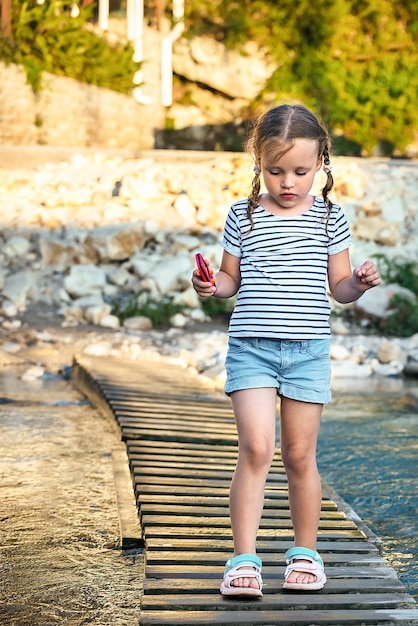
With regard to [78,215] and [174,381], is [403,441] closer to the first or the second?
[174,381]

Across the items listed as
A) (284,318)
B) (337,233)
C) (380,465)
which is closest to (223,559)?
(284,318)

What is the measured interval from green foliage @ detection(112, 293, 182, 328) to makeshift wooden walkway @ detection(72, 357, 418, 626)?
4.57m

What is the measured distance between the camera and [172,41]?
20.7m

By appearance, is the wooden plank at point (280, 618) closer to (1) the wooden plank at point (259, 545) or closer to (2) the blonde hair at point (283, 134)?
(1) the wooden plank at point (259, 545)

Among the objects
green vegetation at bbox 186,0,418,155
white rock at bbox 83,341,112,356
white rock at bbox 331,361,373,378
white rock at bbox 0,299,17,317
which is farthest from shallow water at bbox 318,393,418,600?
green vegetation at bbox 186,0,418,155

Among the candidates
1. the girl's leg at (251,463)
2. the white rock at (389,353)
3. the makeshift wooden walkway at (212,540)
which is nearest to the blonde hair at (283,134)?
the girl's leg at (251,463)

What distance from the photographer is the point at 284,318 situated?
310cm

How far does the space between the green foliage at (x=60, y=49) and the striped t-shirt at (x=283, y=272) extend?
13232 mm

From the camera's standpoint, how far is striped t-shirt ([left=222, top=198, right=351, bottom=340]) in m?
3.10

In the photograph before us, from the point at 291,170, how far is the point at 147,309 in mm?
7721

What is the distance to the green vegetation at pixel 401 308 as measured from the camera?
35.9 feet

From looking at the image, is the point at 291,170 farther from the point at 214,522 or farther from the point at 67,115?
the point at 67,115

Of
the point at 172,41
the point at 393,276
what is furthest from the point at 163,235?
the point at 172,41

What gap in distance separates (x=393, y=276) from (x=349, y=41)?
1077cm
